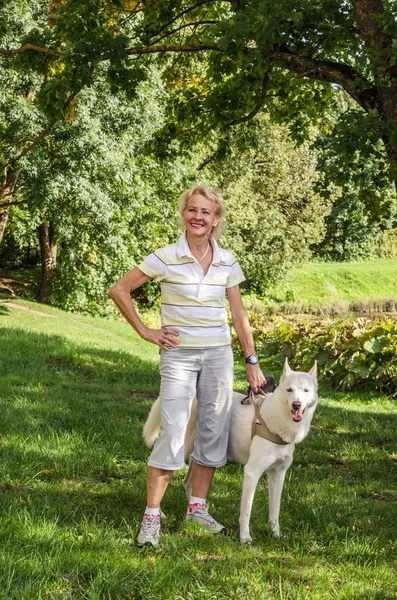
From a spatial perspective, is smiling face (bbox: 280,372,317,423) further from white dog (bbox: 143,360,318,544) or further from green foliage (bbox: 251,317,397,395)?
green foliage (bbox: 251,317,397,395)

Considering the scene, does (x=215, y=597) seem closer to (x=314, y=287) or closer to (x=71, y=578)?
(x=71, y=578)

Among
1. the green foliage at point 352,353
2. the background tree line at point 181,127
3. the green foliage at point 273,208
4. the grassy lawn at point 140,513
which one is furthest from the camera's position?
the green foliage at point 273,208

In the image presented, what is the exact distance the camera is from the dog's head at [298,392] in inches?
174

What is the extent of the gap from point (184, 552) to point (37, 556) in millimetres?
885

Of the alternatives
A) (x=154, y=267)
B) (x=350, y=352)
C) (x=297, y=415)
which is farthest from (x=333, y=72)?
(x=350, y=352)

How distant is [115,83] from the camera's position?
28.6ft

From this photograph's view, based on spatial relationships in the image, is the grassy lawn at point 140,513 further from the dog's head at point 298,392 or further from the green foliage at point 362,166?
the green foliage at point 362,166

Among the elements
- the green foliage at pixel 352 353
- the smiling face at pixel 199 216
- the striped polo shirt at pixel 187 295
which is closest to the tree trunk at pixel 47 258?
the green foliage at pixel 352 353

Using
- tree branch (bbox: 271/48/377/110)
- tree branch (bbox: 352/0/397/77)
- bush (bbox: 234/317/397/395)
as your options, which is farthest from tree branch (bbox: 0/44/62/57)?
bush (bbox: 234/317/397/395)

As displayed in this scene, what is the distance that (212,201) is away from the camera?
4.58 meters

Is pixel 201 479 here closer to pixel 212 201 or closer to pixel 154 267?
pixel 154 267

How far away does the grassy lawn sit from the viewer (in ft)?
11.9

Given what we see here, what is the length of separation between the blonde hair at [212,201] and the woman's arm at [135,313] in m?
0.51

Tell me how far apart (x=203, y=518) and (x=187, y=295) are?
4.96 ft
